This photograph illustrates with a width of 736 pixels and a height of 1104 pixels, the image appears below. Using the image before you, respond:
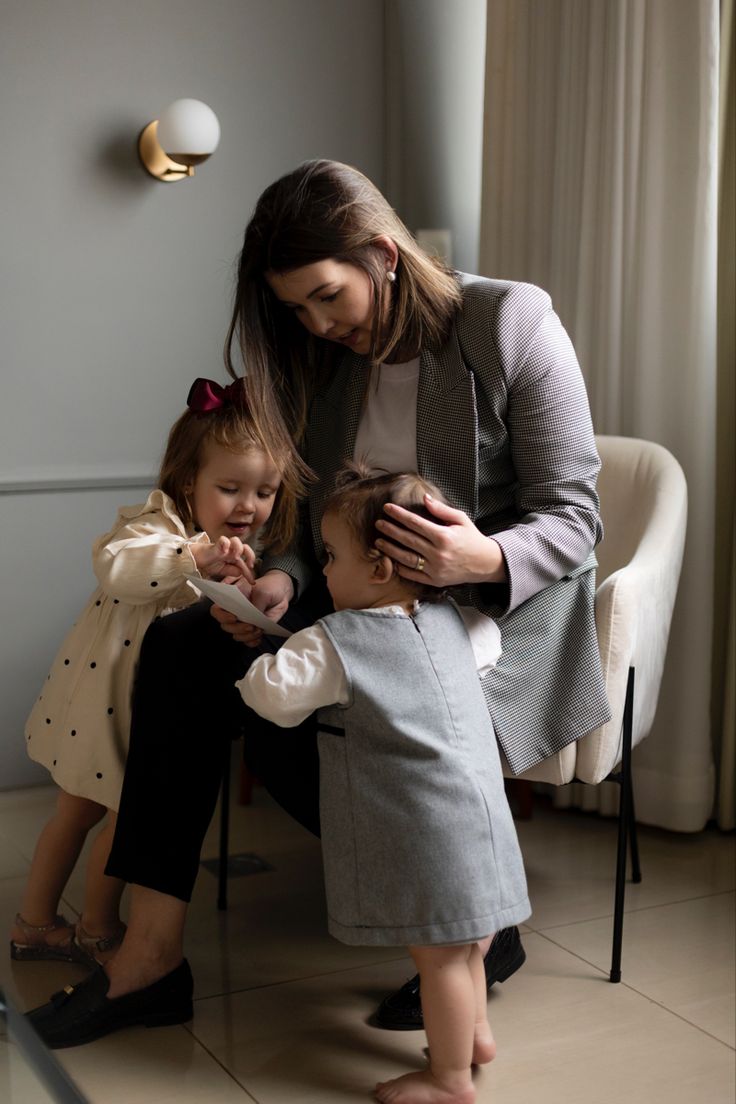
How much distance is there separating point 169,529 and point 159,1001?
703 mm

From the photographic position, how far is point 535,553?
5.58 feet

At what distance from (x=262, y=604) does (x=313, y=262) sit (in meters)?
0.52

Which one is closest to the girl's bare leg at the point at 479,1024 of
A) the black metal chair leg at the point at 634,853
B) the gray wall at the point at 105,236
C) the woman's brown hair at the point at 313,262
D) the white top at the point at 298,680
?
the white top at the point at 298,680

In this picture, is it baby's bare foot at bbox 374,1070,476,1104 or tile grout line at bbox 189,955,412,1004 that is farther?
tile grout line at bbox 189,955,412,1004

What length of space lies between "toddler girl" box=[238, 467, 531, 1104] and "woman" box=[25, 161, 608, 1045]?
0.49ft

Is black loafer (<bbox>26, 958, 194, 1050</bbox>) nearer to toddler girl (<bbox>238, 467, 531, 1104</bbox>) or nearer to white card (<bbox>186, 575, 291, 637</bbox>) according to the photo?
toddler girl (<bbox>238, 467, 531, 1104</bbox>)

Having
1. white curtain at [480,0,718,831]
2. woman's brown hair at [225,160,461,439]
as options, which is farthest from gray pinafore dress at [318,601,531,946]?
white curtain at [480,0,718,831]

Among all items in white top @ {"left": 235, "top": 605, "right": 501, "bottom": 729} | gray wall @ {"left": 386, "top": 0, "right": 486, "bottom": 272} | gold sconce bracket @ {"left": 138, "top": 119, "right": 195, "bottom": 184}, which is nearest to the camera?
white top @ {"left": 235, "top": 605, "right": 501, "bottom": 729}

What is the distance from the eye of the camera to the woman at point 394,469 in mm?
1723

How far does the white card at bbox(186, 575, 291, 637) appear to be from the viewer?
1.59 metres

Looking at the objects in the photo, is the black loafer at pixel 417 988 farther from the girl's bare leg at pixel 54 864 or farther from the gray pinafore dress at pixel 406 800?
the girl's bare leg at pixel 54 864

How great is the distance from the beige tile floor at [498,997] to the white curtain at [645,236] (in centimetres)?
29

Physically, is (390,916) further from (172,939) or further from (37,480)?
(37,480)

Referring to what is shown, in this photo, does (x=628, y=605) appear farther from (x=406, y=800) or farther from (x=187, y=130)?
(x=187, y=130)
